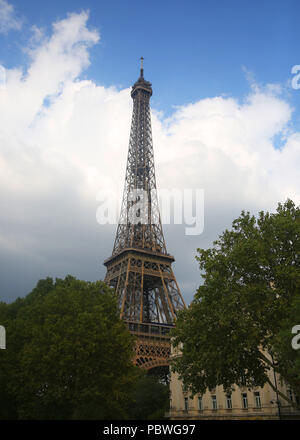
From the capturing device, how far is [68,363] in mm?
29000

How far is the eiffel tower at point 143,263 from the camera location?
2458 inches

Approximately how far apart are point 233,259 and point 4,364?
21.7 metres

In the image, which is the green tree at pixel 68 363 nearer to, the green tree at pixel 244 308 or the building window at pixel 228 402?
the green tree at pixel 244 308

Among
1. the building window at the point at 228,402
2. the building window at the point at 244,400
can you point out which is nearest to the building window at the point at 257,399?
the building window at the point at 244,400

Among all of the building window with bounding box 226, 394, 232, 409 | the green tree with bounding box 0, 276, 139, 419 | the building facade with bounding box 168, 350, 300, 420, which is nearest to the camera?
the green tree with bounding box 0, 276, 139, 419

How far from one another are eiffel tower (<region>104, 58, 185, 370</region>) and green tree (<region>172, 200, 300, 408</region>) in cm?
3325

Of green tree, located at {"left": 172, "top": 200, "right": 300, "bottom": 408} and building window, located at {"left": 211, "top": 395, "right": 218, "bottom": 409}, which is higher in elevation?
green tree, located at {"left": 172, "top": 200, "right": 300, "bottom": 408}

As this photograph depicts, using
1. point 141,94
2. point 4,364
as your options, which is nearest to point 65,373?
point 4,364

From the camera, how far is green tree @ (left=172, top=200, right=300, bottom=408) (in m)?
23.9

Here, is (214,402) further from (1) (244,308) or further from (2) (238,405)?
(1) (244,308)

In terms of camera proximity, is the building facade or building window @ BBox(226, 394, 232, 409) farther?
building window @ BBox(226, 394, 232, 409)

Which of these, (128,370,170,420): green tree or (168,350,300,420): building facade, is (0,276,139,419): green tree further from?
(128,370,170,420): green tree

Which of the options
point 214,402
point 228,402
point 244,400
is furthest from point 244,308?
point 214,402

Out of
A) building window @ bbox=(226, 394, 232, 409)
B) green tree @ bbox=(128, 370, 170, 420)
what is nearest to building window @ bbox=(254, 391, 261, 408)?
building window @ bbox=(226, 394, 232, 409)
